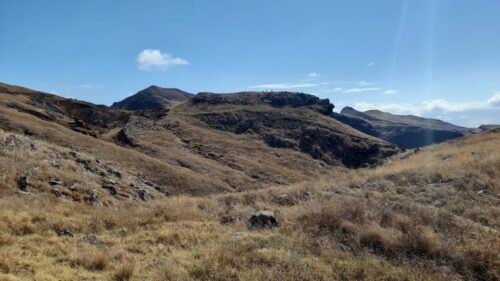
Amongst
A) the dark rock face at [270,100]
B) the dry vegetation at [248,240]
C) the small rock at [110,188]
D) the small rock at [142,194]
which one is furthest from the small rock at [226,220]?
the dark rock face at [270,100]

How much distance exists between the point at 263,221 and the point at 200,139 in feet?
136

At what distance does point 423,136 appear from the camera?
14600 centimetres

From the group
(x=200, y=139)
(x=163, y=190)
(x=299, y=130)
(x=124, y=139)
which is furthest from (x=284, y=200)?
(x=299, y=130)

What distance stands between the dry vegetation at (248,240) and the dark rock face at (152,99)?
5169 inches

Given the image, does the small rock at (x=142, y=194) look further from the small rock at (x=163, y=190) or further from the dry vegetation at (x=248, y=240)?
the dry vegetation at (x=248, y=240)

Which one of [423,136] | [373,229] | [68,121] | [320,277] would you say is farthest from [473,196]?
[423,136]

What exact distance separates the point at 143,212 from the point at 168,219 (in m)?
0.84

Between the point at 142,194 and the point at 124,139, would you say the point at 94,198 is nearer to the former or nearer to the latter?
the point at 142,194

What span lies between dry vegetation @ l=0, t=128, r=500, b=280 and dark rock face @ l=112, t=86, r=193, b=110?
131 meters

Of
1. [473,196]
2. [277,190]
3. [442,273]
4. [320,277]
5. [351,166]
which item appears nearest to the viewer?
[320,277]

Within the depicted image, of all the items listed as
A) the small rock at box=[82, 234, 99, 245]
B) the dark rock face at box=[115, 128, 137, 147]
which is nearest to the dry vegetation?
the small rock at box=[82, 234, 99, 245]

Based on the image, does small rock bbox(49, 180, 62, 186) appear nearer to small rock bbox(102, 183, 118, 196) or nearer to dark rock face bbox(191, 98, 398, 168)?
small rock bbox(102, 183, 118, 196)

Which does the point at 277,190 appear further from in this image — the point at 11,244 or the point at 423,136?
the point at 423,136

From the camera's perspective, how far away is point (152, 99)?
148 meters
